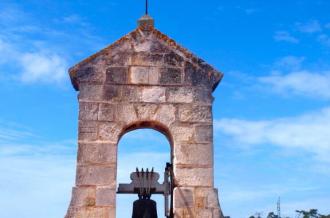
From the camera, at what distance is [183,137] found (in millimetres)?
5656

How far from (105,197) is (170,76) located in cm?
152

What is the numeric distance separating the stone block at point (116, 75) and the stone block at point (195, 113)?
0.72m

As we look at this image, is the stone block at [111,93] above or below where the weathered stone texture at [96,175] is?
above

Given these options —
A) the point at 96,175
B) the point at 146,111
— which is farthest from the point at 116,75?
the point at 96,175

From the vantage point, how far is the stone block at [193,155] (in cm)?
560

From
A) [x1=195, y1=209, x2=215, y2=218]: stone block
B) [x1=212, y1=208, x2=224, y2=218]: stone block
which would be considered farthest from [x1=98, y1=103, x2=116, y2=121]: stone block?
[x1=212, y1=208, x2=224, y2=218]: stone block

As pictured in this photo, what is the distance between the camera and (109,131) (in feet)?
18.3

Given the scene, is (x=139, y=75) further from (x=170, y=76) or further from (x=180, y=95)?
(x=180, y=95)

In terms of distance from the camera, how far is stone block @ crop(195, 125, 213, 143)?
5680 millimetres

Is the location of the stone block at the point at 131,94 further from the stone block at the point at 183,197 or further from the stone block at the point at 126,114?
the stone block at the point at 183,197

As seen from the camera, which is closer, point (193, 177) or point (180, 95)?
point (193, 177)

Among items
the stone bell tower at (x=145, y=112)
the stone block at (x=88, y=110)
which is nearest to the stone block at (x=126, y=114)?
the stone bell tower at (x=145, y=112)

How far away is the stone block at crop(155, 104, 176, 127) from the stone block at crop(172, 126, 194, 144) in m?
0.09

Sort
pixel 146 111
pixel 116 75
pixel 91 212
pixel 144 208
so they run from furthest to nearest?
pixel 144 208 → pixel 116 75 → pixel 146 111 → pixel 91 212
